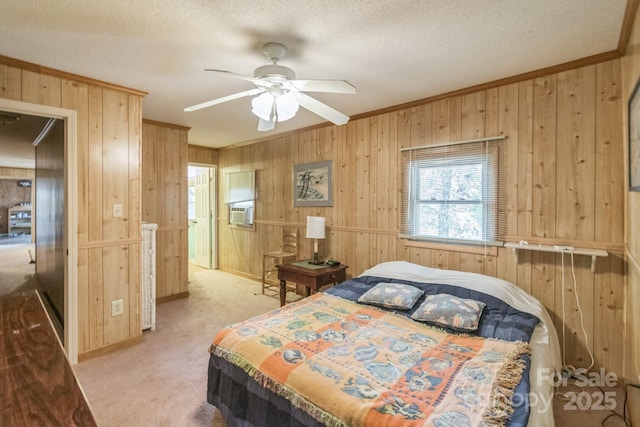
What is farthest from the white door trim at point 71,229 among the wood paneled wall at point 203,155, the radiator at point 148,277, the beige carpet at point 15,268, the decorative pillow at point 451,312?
the wood paneled wall at point 203,155

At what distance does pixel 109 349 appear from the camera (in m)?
2.75

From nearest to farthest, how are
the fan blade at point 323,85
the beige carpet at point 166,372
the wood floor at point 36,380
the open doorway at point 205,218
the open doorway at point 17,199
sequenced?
the wood floor at point 36,380 → the fan blade at point 323,85 → the beige carpet at point 166,372 → the open doorway at point 17,199 → the open doorway at point 205,218

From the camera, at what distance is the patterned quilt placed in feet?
4.03

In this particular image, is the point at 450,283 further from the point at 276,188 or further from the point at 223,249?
the point at 223,249

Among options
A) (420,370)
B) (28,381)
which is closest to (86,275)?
(28,381)

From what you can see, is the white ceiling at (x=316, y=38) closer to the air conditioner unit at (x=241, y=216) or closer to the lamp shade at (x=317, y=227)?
the lamp shade at (x=317, y=227)

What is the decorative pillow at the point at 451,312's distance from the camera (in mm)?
1986

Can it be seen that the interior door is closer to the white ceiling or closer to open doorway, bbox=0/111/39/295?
open doorway, bbox=0/111/39/295

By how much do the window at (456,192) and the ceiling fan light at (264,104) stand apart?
169 centimetres

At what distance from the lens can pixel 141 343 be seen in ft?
9.66

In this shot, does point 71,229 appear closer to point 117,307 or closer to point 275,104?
point 117,307

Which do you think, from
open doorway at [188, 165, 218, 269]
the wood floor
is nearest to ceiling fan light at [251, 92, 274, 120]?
the wood floor

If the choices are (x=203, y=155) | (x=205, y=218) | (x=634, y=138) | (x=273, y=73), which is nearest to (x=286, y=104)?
(x=273, y=73)

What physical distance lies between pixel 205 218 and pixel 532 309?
5409 mm
